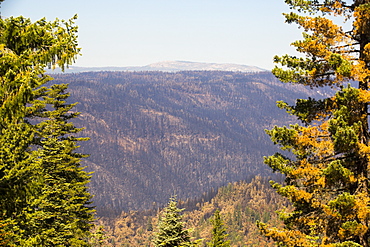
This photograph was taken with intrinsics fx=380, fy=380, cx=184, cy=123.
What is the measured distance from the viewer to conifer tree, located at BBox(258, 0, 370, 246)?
13625 millimetres

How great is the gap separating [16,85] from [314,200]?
11499mm

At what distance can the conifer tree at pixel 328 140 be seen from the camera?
13.6 meters

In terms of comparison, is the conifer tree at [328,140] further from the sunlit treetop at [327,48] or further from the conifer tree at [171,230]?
the conifer tree at [171,230]

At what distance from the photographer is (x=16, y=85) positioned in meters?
9.83

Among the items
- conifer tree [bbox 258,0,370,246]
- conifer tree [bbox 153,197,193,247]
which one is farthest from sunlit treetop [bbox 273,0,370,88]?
conifer tree [bbox 153,197,193,247]

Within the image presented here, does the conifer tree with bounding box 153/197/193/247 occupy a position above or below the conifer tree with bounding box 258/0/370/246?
below

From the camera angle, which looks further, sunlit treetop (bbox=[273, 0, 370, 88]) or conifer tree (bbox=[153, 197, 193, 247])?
conifer tree (bbox=[153, 197, 193, 247])

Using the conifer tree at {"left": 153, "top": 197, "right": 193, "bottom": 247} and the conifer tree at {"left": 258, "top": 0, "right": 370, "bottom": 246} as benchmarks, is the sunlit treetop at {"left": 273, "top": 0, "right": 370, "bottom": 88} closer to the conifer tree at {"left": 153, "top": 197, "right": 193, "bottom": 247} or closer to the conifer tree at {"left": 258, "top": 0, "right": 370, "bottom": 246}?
the conifer tree at {"left": 258, "top": 0, "right": 370, "bottom": 246}

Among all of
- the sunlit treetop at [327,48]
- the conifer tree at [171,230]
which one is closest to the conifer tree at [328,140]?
the sunlit treetop at [327,48]

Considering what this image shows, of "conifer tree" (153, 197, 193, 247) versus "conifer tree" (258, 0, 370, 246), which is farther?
"conifer tree" (153, 197, 193, 247)

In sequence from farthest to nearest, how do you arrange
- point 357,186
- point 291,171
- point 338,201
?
point 291,171
point 357,186
point 338,201

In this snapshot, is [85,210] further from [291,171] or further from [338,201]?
[338,201]

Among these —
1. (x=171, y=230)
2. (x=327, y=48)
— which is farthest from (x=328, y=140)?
(x=171, y=230)

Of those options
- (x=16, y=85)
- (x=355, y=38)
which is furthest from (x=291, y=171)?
(x=16, y=85)
